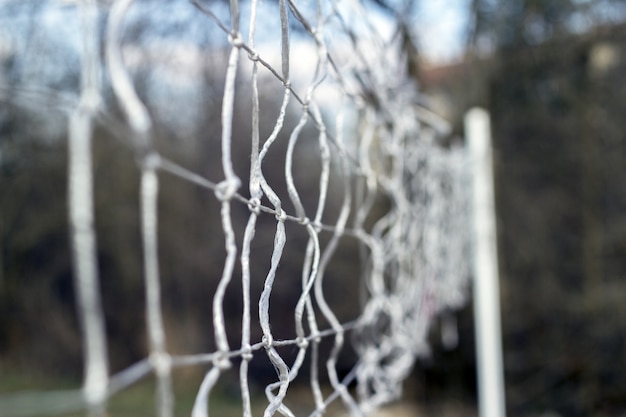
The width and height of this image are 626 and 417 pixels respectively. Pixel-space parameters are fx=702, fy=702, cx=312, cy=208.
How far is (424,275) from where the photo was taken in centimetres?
163

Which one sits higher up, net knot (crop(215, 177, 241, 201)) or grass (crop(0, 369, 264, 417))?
net knot (crop(215, 177, 241, 201))

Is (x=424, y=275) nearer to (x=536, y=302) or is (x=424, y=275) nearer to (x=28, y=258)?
(x=536, y=302)

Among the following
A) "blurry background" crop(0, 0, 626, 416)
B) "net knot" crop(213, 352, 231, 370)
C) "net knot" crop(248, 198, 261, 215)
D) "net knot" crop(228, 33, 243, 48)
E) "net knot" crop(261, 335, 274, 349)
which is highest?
"blurry background" crop(0, 0, 626, 416)

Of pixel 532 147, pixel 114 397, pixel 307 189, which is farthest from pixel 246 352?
pixel 114 397

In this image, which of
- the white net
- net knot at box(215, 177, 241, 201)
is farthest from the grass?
net knot at box(215, 177, 241, 201)

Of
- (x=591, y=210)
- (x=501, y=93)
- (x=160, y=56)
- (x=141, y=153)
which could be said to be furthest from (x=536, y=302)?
(x=141, y=153)

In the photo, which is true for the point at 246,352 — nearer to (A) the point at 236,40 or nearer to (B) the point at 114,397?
(A) the point at 236,40

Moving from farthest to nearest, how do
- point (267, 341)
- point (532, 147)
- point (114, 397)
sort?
point (114, 397) → point (532, 147) → point (267, 341)

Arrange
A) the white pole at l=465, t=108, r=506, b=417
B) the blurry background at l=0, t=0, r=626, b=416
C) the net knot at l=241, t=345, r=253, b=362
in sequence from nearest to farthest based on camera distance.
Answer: the net knot at l=241, t=345, r=253, b=362 → the white pole at l=465, t=108, r=506, b=417 → the blurry background at l=0, t=0, r=626, b=416

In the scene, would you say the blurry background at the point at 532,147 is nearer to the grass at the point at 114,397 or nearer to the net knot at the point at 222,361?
the grass at the point at 114,397

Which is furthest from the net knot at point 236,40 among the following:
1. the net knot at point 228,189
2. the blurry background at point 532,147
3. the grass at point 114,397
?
the grass at point 114,397

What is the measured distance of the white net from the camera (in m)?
0.49

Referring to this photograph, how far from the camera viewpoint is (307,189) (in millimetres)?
2520

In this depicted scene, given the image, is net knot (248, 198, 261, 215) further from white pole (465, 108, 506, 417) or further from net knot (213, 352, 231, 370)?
white pole (465, 108, 506, 417)
